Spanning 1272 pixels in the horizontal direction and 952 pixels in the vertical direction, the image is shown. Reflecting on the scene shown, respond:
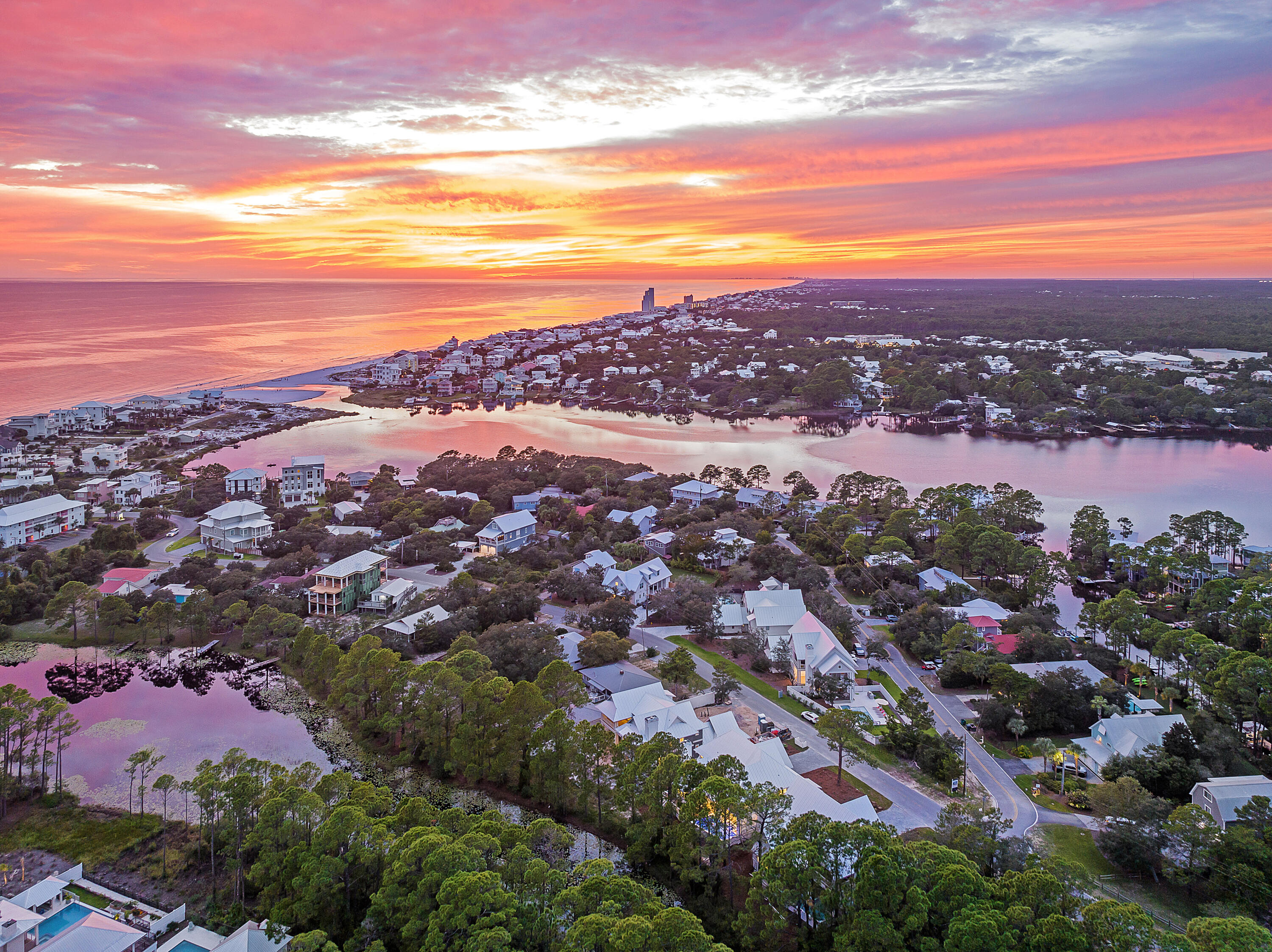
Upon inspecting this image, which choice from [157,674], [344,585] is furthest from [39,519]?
[344,585]

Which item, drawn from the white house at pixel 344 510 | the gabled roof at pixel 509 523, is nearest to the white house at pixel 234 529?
the white house at pixel 344 510

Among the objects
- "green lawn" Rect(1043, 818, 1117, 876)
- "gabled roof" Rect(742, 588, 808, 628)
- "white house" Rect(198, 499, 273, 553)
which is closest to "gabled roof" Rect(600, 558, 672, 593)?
"gabled roof" Rect(742, 588, 808, 628)

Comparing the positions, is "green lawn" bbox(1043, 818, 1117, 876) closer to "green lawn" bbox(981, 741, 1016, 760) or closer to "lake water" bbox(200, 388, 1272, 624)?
"green lawn" bbox(981, 741, 1016, 760)

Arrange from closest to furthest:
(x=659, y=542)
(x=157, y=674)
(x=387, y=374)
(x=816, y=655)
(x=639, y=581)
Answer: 1. (x=816, y=655)
2. (x=157, y=674)
3. (x=639, y=581)
4. (x=659, y=542)
5. (x=387, y=374)

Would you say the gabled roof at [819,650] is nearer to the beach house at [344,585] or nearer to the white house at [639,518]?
the white house at [639,518]

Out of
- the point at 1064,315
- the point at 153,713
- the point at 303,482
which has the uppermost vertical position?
the point at 1064,315

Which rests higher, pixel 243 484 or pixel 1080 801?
pixel 243 484

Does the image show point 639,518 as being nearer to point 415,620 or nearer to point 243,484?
point 415,620

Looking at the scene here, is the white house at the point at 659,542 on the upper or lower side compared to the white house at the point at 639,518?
lower
